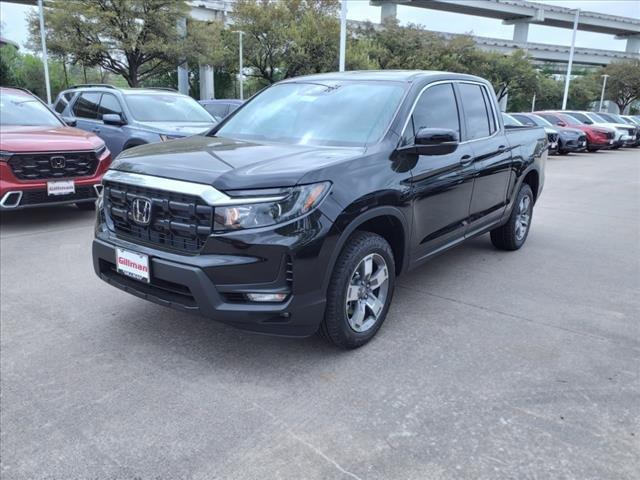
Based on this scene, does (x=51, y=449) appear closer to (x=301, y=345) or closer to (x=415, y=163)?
(x=301, y=345)

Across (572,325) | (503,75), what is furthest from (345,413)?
(503,75)

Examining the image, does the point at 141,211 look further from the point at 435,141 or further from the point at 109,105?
the point at 109,105

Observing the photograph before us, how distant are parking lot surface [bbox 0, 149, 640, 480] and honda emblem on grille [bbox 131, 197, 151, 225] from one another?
888 millimetres

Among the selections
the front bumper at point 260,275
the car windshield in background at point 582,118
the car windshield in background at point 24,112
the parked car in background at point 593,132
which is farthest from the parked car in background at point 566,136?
the front bumper at point 260,275

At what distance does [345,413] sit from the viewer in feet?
9.24

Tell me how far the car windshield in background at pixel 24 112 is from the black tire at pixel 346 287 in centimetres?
588

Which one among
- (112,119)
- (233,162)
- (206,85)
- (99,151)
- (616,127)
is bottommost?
(616,127)

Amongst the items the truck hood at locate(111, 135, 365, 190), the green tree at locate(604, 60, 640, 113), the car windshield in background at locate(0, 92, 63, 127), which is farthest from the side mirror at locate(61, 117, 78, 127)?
the green tree at locate(604, 60, 640, 113)

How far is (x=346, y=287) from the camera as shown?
3.20 meters

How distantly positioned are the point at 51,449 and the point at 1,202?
4.47 metres

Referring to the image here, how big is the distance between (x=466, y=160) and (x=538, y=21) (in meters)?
63.8

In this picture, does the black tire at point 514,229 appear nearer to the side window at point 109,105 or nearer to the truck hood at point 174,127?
the truck hood at point 174,127

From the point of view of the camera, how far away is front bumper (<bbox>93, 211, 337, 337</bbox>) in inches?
113

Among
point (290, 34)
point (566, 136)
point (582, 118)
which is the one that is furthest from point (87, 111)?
point (290, 34)
